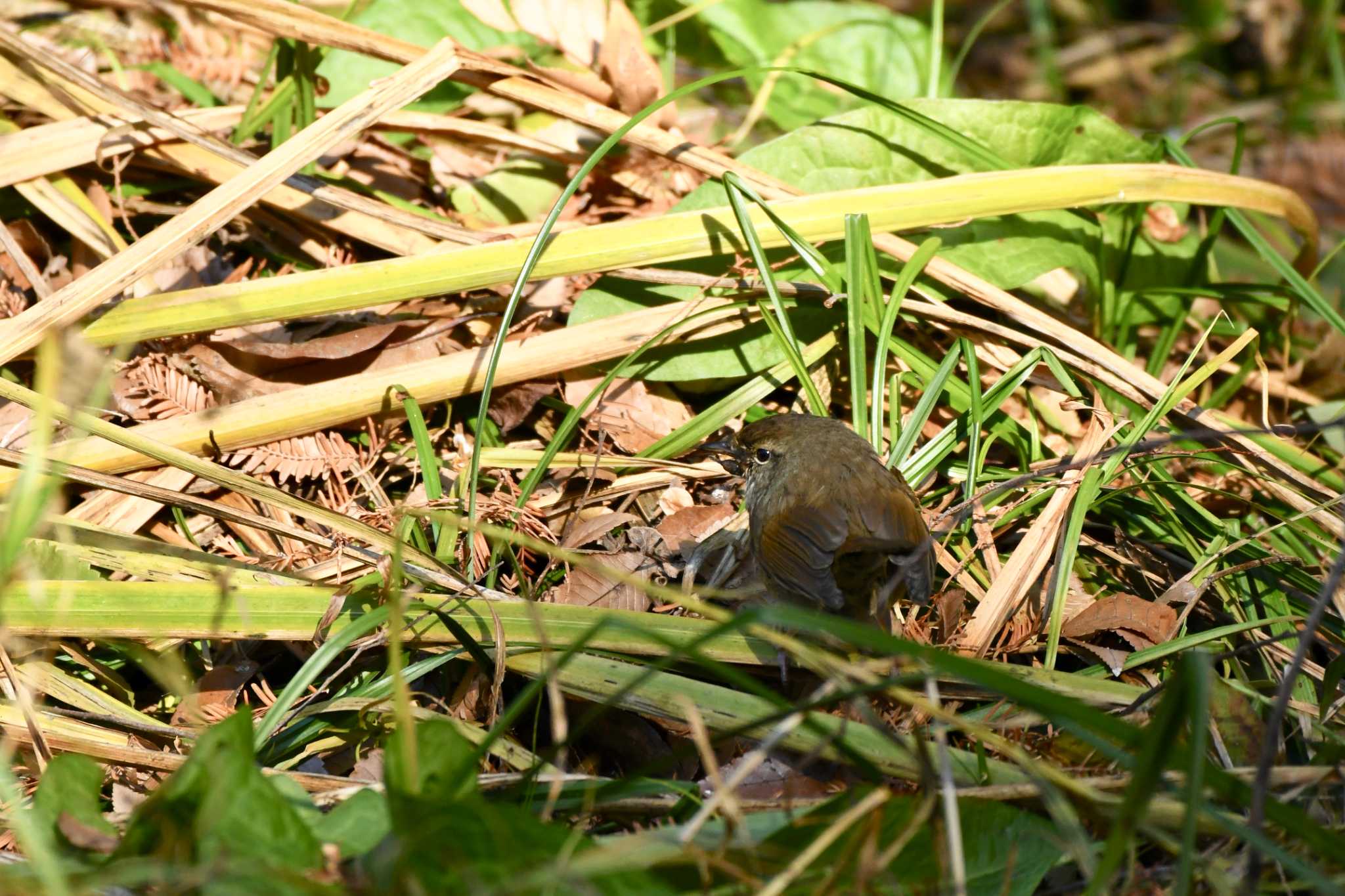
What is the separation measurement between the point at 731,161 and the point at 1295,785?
2.45m

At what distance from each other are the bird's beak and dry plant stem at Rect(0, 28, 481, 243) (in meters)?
0.97

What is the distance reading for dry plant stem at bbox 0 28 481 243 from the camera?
3.62m

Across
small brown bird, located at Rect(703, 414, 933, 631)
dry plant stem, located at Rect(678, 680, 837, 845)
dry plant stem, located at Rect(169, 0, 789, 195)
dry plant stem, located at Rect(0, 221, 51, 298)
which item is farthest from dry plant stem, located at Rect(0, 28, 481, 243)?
dry plant stem, located at Rect(678, 680, 837, 845)

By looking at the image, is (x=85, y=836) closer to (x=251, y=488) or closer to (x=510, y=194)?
(x=251, y=488)

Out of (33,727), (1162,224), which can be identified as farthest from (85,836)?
(1162,224)

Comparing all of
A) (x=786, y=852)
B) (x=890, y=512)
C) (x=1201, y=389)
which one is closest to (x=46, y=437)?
(x=786, y=852)

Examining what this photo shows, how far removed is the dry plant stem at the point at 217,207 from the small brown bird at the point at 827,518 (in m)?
1.46

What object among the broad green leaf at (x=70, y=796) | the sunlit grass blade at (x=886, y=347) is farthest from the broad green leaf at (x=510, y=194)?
the broad green leaf at (x=70, y=796)

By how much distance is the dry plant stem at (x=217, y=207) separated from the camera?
122 inches

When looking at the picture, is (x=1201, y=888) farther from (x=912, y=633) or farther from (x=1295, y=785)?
(x=912, y=633)

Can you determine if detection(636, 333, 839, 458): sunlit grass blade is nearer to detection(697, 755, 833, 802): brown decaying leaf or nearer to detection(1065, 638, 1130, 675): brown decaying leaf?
detection(697, 755, 833, 802): brown decaying leaf

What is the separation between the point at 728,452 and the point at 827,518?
1.40 ft

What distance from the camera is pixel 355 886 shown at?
193cm

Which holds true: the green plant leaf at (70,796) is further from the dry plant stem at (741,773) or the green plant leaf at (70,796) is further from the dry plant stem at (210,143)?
the dry plant stem at (210,143)
